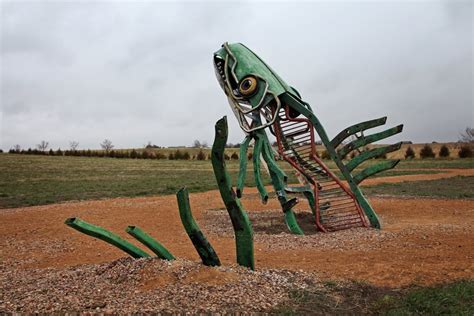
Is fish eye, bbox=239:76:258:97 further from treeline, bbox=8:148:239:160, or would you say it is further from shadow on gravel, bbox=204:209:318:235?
treeline, bbox=8:148:239:160

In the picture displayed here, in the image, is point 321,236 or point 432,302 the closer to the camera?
point 432,302

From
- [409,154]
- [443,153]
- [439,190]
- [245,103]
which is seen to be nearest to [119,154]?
[409,154]

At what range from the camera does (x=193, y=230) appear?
4.73 metres

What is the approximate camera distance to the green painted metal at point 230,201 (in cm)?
439

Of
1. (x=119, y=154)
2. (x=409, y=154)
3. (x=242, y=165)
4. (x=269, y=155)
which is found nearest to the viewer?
(x=242, y=165)

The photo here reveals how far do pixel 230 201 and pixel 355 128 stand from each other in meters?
4.40

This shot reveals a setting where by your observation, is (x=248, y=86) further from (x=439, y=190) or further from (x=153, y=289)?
(x=439, y=190)

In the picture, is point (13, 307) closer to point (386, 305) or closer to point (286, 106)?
point (386, 305)

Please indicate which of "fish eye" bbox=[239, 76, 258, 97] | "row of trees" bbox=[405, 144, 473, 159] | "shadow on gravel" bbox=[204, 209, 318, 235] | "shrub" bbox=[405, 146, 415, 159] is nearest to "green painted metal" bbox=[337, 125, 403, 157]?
"shadow on gravel" bbox=[204, 209, 318, 235]

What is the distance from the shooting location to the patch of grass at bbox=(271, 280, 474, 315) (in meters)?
4.11

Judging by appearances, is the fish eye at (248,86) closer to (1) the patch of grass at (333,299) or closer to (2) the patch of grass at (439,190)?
(1) the patch of grass at (333,299)

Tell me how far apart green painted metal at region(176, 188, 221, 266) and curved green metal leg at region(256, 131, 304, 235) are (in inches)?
124

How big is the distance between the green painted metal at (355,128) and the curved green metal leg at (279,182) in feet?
4.39

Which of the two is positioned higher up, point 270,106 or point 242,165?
point 270,106
